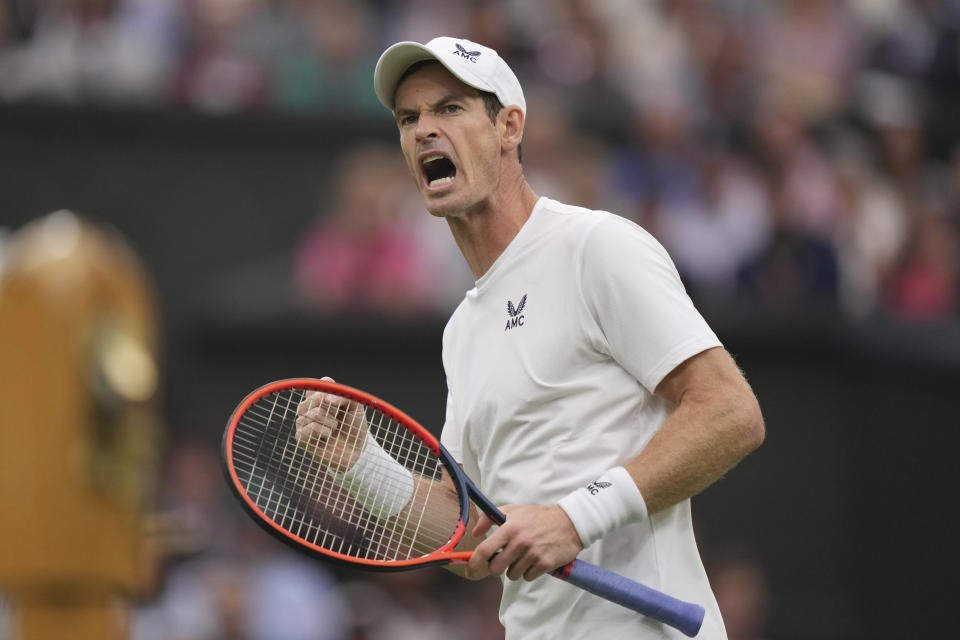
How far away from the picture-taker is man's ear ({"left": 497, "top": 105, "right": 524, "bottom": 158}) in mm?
3852

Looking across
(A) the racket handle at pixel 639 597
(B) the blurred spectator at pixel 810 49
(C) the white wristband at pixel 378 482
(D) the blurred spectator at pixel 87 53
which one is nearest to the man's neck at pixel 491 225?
(C) the white wristband at pixel 378 482

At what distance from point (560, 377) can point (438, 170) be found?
0.71 metres

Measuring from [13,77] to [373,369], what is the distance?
121 inches

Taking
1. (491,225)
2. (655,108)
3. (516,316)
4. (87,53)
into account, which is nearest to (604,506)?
(516,316)

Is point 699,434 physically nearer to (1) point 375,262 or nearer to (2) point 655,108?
(1) point 375,262

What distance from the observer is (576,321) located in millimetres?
3527

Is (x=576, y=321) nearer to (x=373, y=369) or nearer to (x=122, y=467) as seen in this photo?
(x=122, y=467)

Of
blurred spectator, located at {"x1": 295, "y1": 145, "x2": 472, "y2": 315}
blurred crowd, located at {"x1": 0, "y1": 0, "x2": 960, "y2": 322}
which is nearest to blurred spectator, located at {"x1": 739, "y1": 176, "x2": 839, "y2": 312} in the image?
blurred crowd, located at {"x1": 0, "y1": 0, "x2": 960, "y2": 322}

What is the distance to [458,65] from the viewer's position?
372 cm

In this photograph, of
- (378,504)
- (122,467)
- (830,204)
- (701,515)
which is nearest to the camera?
(122,467)

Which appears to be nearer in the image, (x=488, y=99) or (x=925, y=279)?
(x=488, y=99)

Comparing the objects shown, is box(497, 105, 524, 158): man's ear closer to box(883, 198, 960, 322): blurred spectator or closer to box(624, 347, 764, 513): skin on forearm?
box(624, 347, 764, 513): skin on forearm

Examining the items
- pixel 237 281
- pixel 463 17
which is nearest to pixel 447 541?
pixel 237 281

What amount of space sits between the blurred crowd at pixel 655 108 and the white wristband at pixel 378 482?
5010mm
